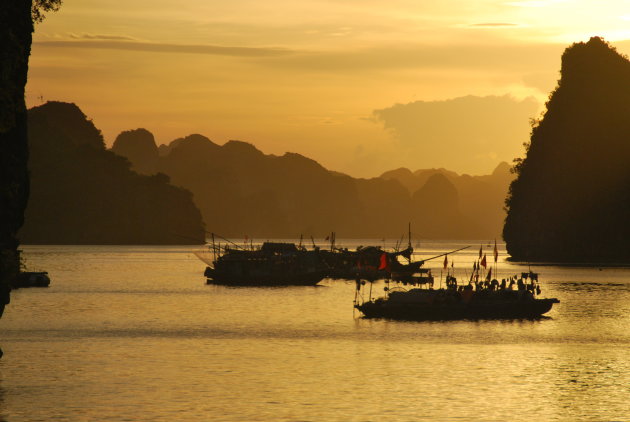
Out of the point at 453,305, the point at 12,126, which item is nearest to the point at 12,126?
the point at 12,126

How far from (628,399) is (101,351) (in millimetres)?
34694

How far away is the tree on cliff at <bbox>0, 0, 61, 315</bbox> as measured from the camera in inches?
1731

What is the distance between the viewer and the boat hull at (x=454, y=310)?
292 ft

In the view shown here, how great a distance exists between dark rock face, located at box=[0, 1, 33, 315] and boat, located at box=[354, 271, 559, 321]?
43.8m

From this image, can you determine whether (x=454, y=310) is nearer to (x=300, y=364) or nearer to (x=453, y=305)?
(x=453, y=305)

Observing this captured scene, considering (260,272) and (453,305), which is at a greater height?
(260,272)

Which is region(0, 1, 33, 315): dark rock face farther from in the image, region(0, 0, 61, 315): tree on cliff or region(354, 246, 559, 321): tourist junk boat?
region(354, 246, 559, 321): tourist junk boat

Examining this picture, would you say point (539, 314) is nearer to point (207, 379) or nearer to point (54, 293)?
point (207, 379)

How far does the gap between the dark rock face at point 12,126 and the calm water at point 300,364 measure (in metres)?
7.10

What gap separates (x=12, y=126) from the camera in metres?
44.6

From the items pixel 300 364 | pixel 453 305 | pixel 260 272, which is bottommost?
pixel 300 364

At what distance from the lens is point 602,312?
10638cm

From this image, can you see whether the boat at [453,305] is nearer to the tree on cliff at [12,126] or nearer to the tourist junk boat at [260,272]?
the tree on cliff at [12,126]

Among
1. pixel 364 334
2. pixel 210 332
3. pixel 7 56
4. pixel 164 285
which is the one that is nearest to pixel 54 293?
pixel 164 285
